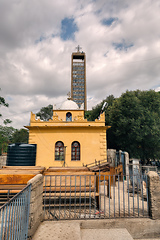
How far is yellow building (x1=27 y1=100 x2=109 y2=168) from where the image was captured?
12.4m

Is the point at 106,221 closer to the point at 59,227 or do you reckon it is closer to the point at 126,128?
the point at 59,227

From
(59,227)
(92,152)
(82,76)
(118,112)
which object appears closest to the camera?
(59,227)

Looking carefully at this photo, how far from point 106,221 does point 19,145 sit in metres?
9.58

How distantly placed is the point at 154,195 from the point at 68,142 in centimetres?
918

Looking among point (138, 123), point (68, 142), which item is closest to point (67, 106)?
point (68, 142)

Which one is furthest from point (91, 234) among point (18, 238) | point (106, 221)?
point (18, 238)

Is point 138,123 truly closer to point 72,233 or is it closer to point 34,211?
point 72,233

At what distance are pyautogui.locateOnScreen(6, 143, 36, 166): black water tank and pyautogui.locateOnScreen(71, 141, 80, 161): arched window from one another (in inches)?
142

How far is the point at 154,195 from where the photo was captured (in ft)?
13.7

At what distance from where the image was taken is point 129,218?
4.13 m

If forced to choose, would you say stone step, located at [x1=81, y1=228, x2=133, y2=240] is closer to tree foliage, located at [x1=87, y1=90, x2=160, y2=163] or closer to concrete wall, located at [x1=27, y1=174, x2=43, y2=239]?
concrete wall, located at [x1=27, y1=174, x2=43, y2=239]

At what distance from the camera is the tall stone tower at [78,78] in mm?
68881

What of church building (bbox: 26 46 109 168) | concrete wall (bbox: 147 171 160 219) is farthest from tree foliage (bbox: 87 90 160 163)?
concrete wall (bbox: 147 171 160 219)

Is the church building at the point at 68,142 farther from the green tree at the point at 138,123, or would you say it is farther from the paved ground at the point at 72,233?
the paved ground at the point at 72,233
